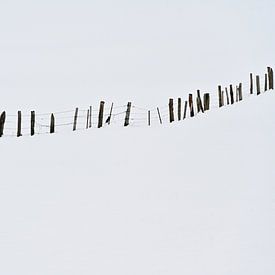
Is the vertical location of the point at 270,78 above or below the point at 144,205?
above

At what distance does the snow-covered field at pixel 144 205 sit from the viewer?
8688 millimetres

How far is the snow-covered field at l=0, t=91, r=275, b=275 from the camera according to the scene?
8688 millimetres

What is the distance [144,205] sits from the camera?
1114 centimetres

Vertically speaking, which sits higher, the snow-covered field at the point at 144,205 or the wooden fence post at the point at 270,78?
the wooden fence post at the point at 270,78

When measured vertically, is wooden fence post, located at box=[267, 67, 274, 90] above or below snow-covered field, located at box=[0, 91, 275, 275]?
above

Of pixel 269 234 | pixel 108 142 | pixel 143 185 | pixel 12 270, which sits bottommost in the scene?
pixel 12 270

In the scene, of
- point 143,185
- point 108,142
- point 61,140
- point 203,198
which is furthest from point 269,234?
point 61,140

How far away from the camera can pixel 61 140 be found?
19.2 metres

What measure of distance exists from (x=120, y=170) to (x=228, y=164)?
3.34 m

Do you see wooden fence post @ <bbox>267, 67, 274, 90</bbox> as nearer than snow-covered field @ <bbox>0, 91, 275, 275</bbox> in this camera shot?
No

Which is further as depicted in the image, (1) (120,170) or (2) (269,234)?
(1) (120,170)

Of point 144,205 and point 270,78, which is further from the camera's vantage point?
point 270,78

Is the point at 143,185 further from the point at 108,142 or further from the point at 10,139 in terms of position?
the point at 10,139

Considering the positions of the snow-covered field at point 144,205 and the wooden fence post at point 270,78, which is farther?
the wooden fence post at point 270,78
